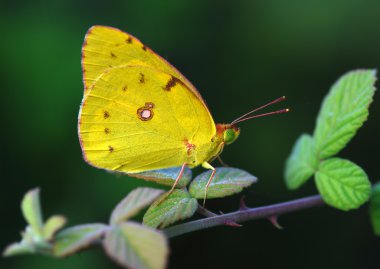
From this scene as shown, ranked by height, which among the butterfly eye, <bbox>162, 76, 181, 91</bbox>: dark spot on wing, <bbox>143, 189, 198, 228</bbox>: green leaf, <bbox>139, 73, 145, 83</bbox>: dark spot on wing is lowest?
the butterfly eye

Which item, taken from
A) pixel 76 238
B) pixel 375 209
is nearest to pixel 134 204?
pixel 76 238

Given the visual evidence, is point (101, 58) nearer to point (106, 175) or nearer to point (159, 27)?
point (106, 175)

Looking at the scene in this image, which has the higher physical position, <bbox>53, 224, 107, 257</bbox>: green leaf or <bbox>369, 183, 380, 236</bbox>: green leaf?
<bbox>53, 224, 107, 257</bbox>: green leaf

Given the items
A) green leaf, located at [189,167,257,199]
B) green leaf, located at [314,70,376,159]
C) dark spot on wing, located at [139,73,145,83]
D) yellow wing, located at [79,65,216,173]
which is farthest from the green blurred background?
green leaf, located at [189,167,257,199]

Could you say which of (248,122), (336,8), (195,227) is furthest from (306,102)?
(195,227)

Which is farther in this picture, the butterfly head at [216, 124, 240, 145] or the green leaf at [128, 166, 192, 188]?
the butterfly head at [216, 124, 240, 145]

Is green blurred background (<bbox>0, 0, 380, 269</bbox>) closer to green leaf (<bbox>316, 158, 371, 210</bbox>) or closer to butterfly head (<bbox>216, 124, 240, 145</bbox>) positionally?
butterfly head (<bbox>216, 124, 240, 145</bbox>)
